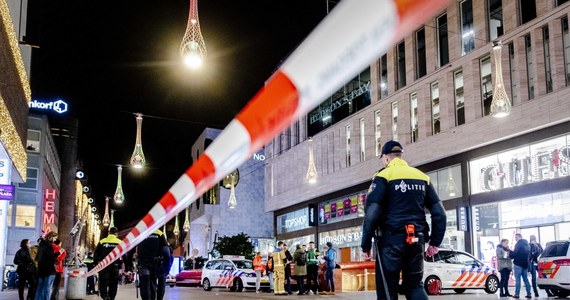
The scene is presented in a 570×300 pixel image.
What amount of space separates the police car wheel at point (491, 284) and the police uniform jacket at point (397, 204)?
57.9 feet

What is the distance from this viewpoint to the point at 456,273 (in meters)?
21.7

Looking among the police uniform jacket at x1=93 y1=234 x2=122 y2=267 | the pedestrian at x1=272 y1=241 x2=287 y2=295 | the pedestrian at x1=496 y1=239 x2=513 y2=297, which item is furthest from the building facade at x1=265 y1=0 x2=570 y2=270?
the police uniform jacket at x1=93 y1=234 x2=122 y2=267

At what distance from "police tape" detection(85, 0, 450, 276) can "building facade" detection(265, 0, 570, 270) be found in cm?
2529

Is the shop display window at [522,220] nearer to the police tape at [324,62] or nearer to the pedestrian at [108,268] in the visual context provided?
the pedestrian at [108,268]

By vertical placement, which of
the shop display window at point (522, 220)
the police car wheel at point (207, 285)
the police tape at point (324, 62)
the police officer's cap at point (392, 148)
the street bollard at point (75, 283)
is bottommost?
the police car wheel at point (207, 285)

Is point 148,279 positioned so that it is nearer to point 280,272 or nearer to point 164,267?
point 164,267

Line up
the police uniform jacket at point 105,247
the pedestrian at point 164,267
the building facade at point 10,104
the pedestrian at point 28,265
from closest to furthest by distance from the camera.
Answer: the pedestrian at point 164,267 → the police uniform jacket at point 105,247 → the pedestrian at point 28,265 → the building facade at point 10,104

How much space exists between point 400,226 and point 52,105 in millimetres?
40928

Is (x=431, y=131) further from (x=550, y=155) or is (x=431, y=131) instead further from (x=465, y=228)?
(x=550, y=155)

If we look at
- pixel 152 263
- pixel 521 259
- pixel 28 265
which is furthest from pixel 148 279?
pixel 521 259

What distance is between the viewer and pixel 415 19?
2361 millimetres

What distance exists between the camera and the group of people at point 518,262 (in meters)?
18.5

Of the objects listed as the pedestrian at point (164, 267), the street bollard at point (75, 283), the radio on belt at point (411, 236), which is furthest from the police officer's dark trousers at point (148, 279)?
the street bollard at point (75, 283)

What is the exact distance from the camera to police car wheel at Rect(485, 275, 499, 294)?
2236 cm
